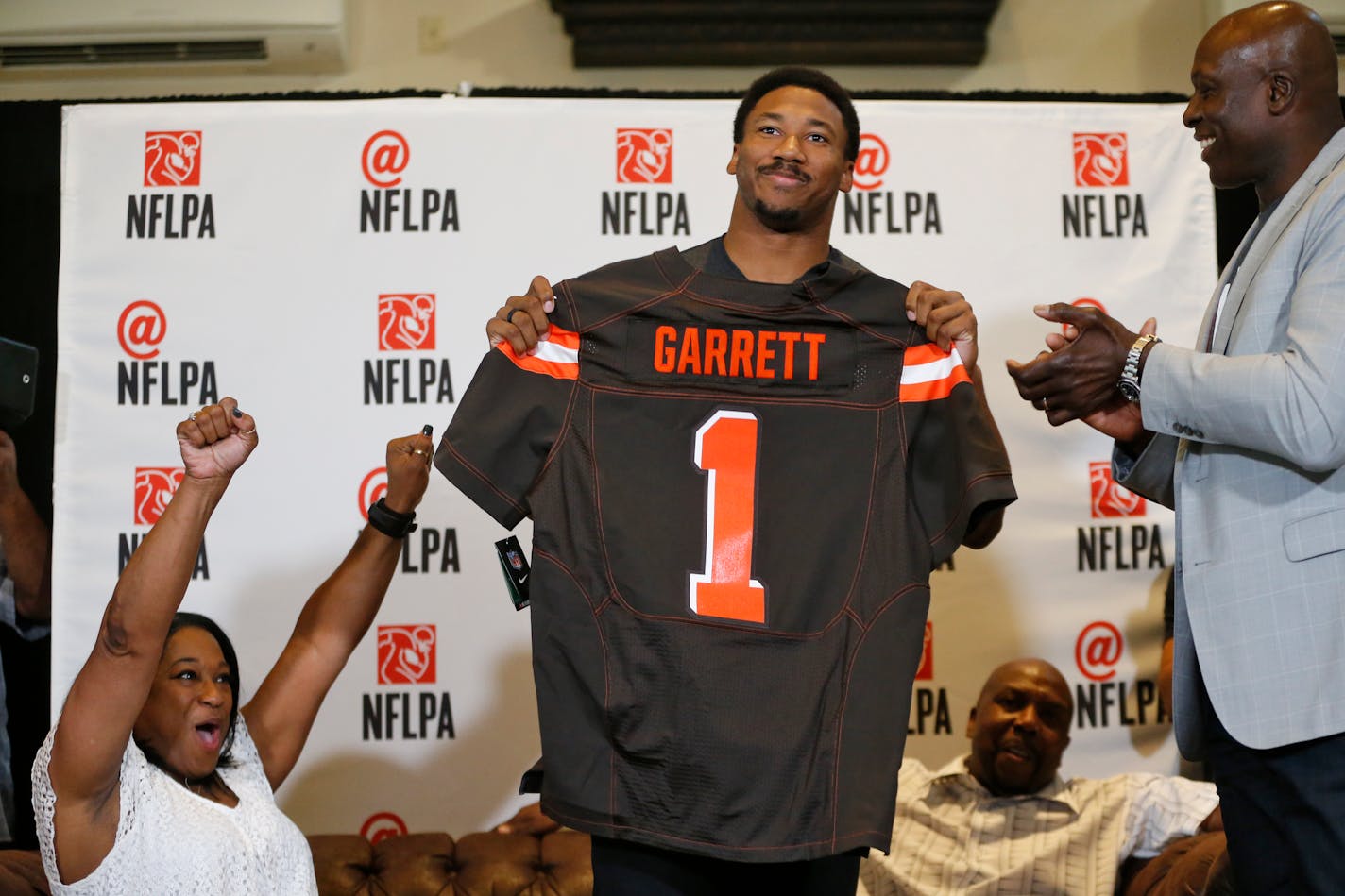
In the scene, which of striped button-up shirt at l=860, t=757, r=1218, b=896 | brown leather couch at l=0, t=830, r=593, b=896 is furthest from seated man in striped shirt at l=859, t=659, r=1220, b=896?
brown leather couch at l=0, t=830, r=593, b=896

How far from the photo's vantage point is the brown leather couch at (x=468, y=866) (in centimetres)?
315

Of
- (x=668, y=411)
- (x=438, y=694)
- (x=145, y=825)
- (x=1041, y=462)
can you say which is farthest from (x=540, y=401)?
(x=1041, y=462)

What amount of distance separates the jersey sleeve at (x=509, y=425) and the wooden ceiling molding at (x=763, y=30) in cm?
285

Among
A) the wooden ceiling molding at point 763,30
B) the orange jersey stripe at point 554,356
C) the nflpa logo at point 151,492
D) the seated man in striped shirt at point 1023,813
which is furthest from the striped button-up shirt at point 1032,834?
the wooden ceiling molding at point 763,30

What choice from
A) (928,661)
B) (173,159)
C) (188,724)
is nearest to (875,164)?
(928,661)

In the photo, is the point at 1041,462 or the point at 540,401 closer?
the point at 540,401

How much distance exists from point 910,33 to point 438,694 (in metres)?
2.91

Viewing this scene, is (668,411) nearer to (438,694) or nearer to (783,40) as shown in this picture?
(438,694)

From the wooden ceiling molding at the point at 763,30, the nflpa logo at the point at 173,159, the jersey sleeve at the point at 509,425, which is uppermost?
the wooden ceiling molding at the point at 763,30

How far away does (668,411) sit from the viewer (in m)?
2.28

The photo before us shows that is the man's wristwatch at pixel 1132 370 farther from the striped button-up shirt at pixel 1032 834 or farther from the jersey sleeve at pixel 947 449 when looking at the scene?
the striped button-up shirt at pixel 1032 834

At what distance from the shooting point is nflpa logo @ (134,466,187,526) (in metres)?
3.61

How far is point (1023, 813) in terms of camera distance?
343 centimetres

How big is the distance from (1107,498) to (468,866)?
194 cm
